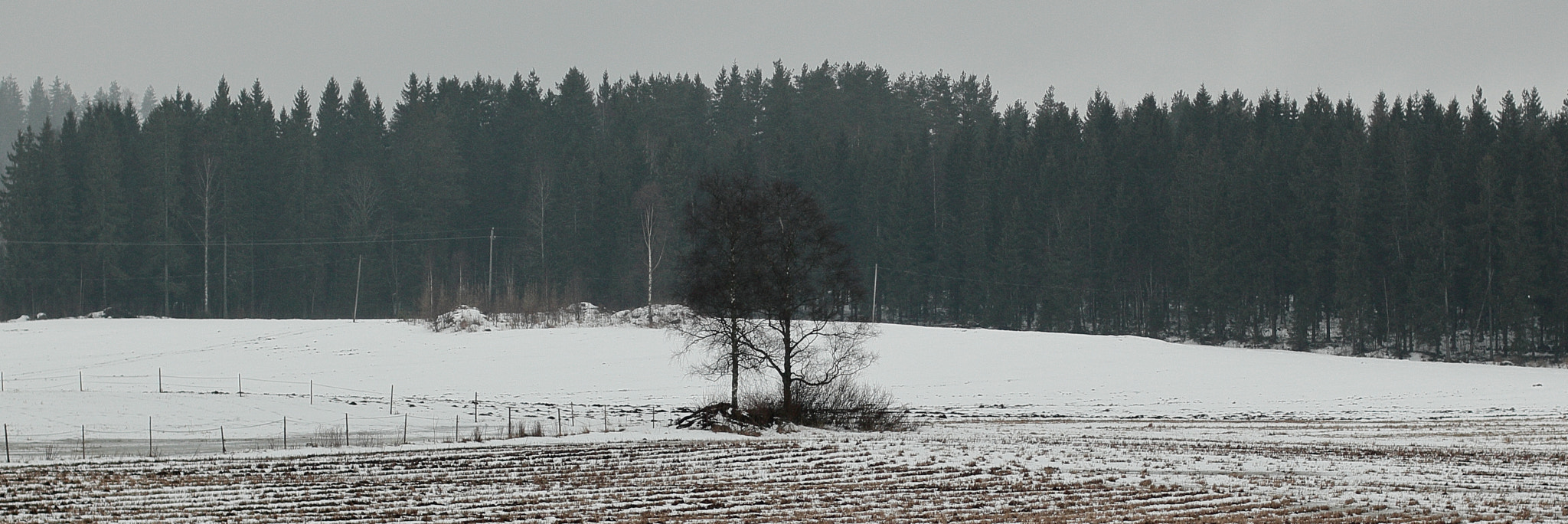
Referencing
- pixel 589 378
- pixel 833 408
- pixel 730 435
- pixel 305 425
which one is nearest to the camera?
pixel 730 435

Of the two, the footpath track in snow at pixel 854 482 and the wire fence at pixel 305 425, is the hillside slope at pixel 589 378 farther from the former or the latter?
the footpath track in snow at pixel 854 482

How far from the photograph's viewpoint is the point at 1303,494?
72.5ft

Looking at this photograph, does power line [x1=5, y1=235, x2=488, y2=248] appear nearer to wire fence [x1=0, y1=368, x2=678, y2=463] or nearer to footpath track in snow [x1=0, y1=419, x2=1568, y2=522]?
wire fence [x1=0, y1=368, x2=678, y2=463]

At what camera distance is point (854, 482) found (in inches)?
997

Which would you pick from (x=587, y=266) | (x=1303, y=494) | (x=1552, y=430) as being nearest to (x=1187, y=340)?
(x=587, y=266)

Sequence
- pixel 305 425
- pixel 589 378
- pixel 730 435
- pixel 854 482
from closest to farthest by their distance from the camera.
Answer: pixel 854 482, pixel 730 435, pixel 305 425, pixel 589 378

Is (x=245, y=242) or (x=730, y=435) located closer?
(x=730, y=435)

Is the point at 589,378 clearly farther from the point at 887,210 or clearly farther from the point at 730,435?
the point at 887,210

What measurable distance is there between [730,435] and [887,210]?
7162cm

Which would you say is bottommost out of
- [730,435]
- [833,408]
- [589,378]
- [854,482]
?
[730,435]

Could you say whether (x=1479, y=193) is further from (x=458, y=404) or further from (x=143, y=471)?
(x=143, y=471)

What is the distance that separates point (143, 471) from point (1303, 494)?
21.4 metres

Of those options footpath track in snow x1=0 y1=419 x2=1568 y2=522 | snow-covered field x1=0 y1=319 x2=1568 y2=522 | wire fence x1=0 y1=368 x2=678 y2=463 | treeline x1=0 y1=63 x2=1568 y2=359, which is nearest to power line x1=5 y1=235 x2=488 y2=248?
treeline x1=0 y1=63 x2=1568 y2=359

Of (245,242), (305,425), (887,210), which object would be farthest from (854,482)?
(245,242)
